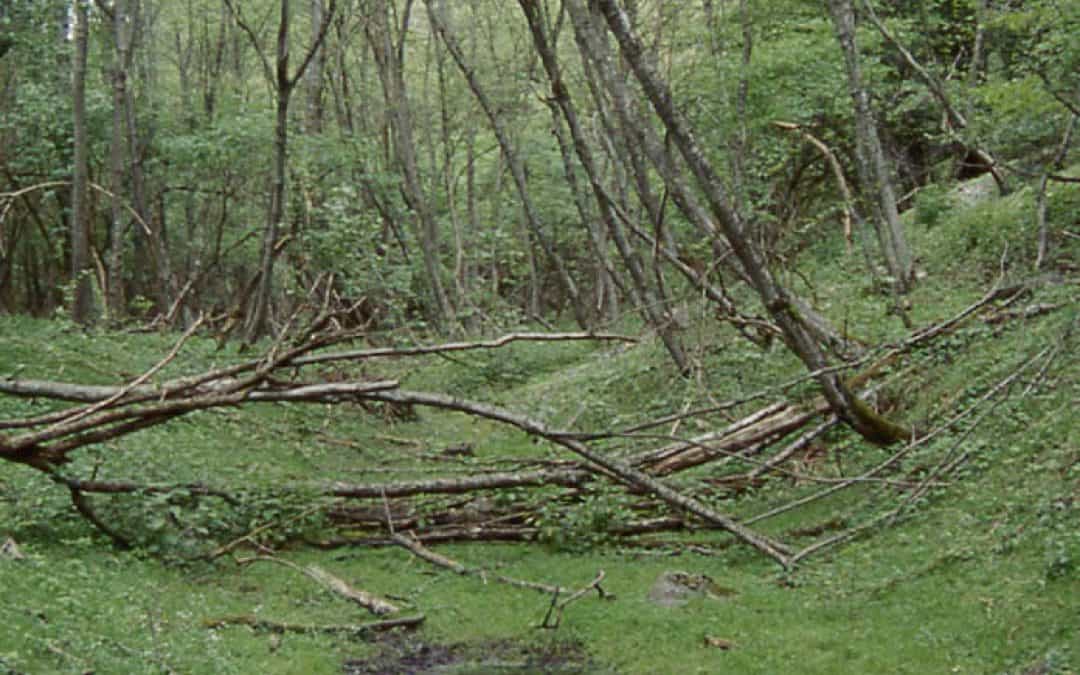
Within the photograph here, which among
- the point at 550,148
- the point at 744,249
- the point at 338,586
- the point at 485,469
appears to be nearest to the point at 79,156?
the point at 485,469

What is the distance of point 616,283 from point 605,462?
24.5 feet

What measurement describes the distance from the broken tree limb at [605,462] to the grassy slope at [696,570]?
0.83 ft

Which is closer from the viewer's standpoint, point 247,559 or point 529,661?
point 529,661

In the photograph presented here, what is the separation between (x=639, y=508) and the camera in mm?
10062

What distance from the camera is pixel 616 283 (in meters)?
16.2

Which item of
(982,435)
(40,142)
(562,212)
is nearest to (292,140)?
Result: (40,142)

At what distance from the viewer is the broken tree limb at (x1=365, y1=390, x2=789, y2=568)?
28.6ft

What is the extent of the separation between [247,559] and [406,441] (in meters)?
5.19

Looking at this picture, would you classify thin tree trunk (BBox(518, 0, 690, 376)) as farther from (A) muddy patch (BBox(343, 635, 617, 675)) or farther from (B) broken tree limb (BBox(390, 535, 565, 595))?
(A) muddy patch (BBox(343, 635, 617, 675))

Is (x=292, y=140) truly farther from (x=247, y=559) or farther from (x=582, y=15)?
(x=247, y=559)

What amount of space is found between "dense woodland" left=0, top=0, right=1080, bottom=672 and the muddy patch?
24.9 inches

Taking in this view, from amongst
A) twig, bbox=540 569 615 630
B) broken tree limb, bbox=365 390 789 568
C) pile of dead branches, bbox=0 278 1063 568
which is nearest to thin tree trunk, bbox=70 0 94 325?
pile of dead branches, bbox=0 278 1063 568

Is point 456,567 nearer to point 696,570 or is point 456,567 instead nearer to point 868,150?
point 696,570

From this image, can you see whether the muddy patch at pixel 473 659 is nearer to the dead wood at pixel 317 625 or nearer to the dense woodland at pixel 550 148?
the dead wood at pixel 317 625
